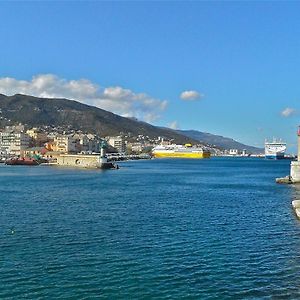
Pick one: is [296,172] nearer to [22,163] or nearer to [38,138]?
[22,163]

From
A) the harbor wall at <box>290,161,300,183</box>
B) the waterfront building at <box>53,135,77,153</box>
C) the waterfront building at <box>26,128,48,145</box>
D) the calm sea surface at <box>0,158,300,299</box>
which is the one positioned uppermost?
the waterfront building at <box>26,128,48,145</box>

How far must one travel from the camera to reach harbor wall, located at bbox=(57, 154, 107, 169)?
3979 inches

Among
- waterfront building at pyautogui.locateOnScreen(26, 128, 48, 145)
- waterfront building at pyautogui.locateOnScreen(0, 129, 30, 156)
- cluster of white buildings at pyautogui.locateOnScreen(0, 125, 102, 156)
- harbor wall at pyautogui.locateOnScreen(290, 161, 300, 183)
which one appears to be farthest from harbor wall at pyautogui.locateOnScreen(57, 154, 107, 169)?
waterfront building at pyautogui.locateOnScreen(26, 128, 48, 145)

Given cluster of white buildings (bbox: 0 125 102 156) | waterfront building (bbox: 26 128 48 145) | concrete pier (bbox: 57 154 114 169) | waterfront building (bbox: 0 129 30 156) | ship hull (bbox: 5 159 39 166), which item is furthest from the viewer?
waterfront building (bbox: 26 128 48 145)

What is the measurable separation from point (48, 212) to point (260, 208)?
15.4 metres

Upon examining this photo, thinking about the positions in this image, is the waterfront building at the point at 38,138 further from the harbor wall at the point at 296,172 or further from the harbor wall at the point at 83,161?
the harbor wall at the point at 296,172

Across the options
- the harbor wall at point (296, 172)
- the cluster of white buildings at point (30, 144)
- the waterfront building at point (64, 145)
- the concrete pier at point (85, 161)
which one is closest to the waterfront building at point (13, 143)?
the cluster of white buildings at point (30, 144)

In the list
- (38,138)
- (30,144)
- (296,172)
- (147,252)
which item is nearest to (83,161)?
(296,172)

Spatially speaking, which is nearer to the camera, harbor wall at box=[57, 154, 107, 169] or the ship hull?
harbor wall at box=[57, 154, 107, 169]

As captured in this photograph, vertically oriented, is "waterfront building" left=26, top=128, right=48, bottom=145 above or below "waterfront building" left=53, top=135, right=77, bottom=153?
above

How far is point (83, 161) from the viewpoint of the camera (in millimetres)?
108062

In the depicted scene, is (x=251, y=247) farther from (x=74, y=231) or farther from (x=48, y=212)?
(x=48, y=212)

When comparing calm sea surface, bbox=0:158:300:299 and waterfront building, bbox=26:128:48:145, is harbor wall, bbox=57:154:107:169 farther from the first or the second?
waterfront building, bbox=26:128:48:145

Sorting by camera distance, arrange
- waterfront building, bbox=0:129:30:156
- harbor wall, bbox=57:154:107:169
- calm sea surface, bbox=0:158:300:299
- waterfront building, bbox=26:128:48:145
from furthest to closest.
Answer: waterfront building, bbox=26:128:48:145 < waterfront building, bbox=0:129:30:156 < harbor wall, bbox=57:154:107:169 < calm sea surface, bbox=0:158:300:299
